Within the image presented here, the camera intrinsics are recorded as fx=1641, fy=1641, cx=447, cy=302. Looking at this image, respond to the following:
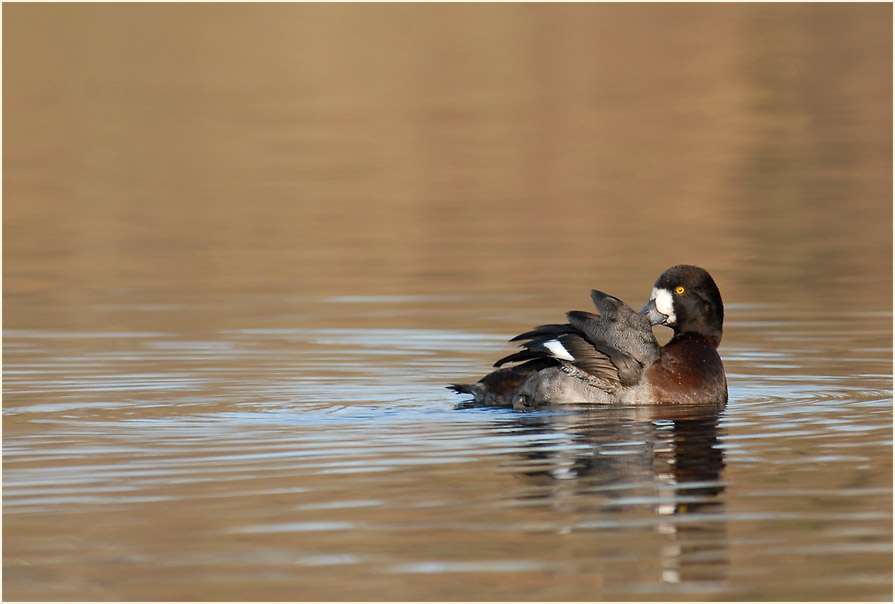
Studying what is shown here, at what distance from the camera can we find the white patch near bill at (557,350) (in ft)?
33.2

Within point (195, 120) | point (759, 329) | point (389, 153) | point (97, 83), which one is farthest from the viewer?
point (97, 83)

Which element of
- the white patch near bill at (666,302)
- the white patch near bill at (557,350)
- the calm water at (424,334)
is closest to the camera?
the calm water at (424,334)

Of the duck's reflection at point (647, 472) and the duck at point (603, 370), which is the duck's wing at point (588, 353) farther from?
the duck's reflection at point (647, 472)

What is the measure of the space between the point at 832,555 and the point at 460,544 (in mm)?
1489

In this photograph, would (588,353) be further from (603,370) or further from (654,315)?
(654,315)

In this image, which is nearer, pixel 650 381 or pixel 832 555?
pixel 832 555

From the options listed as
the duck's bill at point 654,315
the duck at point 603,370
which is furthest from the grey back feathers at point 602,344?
the duck's bill at point 654,315

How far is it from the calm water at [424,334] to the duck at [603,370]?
266 millimetres

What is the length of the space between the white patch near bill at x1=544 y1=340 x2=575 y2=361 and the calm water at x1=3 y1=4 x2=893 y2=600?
383 millimetres

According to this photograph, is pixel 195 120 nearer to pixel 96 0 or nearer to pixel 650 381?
pixel 96 0

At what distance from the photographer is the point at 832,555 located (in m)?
6.51

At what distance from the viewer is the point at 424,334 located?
43.2 ft

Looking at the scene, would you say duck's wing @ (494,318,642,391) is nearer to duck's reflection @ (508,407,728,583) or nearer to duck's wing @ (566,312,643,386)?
duck's wing @ (566,312,643,386)

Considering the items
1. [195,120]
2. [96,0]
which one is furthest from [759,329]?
[96,0]
